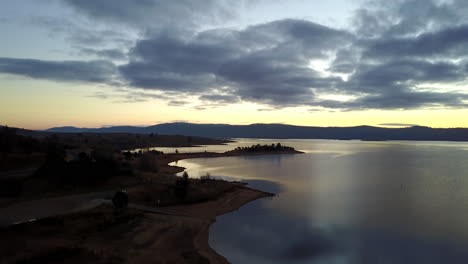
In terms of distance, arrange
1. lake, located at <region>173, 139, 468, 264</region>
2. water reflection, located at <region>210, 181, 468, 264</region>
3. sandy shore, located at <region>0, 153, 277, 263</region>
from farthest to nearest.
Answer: lake, located at <region>173, 139, 468, 264</region>, water reflection, located at <region>210, 181, 468, 264</region>, sandy shore, located at <region>0, 153, 277, 263</region>

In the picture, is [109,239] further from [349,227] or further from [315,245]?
[349,227]

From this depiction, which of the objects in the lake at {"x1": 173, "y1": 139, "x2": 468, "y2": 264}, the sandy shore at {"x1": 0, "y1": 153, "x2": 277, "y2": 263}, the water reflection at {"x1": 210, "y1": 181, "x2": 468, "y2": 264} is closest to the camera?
the sandy shore at {"x1": 0, "y1": 153, "x2": 277, "y2": 263}

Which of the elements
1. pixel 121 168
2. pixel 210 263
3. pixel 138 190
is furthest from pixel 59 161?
pixel 210 263

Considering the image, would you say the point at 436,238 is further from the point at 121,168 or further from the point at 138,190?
the point at 121,168

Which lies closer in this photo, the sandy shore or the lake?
the sandy shore

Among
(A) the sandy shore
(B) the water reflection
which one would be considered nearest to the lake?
(B) the water reflection

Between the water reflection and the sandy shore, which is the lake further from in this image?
the sandy shore

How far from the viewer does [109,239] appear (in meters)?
16.1

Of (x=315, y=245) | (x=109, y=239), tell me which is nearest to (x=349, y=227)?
(x=315, y=245)

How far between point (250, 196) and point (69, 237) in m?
19.3

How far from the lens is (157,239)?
16.9 meters

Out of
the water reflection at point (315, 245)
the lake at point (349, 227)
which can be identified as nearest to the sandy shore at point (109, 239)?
the water reflection at point (315, 245)

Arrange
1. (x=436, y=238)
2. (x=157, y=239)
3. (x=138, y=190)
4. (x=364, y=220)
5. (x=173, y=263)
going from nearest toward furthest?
(x=173, y=263) → (x=157, y=239) → (x=436, y=238) → (x=364, y=220) → (x=138, y=190)

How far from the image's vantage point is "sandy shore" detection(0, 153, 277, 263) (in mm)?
13109
